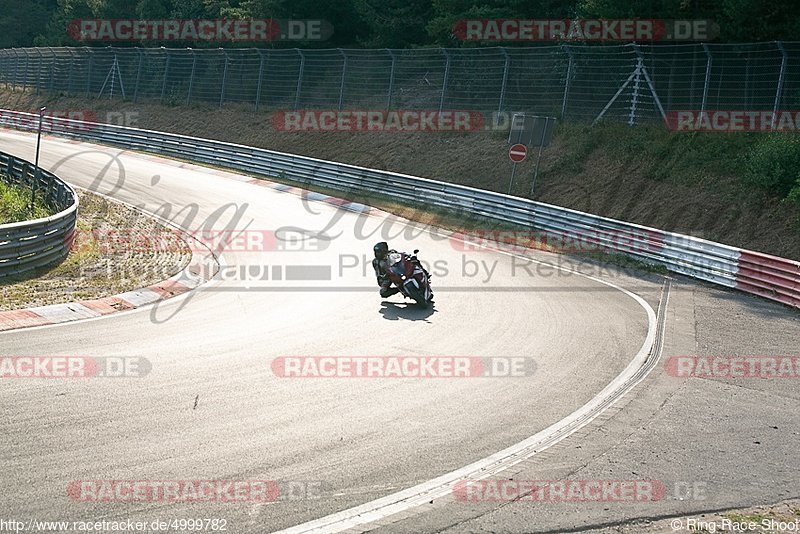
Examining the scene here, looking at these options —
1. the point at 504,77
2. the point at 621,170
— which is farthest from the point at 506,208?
the point at 504,77

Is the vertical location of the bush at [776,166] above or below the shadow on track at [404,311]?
above

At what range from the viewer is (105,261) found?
17.0 m

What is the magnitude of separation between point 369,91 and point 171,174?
864 centimetres

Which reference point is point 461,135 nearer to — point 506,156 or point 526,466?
point 506,156

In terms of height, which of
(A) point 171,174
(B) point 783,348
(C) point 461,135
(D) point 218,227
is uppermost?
(C) point 461,135

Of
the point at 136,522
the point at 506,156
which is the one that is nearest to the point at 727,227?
the point at 506,156

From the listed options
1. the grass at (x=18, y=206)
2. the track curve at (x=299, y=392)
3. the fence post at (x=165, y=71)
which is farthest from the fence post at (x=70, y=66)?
the track curve at (x=299, y=392)

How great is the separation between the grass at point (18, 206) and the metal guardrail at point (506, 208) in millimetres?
9926

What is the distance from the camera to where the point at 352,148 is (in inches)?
1303

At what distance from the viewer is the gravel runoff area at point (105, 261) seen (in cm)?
1369

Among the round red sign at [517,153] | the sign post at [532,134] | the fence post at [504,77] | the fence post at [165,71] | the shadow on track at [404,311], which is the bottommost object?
the shadow on track at [404,311]

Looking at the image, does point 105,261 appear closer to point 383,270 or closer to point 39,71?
point 383,270

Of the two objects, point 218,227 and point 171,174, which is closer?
point 218,227

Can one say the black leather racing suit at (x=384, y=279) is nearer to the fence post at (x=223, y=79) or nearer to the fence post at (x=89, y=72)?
the fence post at (x=223, y=79)
